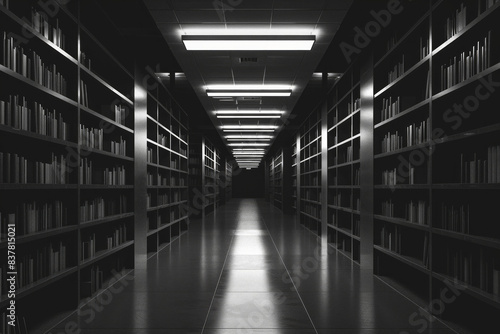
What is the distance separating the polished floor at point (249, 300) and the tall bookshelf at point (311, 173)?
3164 millimetres

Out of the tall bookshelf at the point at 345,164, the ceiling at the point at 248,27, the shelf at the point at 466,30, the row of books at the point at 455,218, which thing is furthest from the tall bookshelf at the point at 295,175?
the shelf at the point at 466,30

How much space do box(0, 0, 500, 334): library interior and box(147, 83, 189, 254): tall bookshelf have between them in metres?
0.08

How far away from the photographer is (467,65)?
3301 millimetres

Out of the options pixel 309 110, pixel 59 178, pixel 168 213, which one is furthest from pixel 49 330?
pixel 309 110

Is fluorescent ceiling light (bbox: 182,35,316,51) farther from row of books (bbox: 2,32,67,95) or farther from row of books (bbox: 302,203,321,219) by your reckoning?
row of books (bbox: 302,203,321,219)

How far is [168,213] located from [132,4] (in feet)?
15.7

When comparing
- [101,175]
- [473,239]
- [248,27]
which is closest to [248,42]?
[248,27]

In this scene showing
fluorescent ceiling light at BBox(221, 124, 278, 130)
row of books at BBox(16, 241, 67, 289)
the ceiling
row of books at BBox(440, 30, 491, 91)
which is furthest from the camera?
fluorescent ceiling light at BBox(221, 124, 278, 130)

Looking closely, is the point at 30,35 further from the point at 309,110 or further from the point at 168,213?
the point at 309,110

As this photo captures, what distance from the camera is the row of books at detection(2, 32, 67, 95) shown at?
293 centimetres

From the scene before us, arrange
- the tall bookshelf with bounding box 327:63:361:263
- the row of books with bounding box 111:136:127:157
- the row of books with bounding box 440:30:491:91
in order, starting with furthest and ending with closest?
the tall bookshelf with bounding box 327:63:361:263
the row of books with bounding box 111:136:127:157
the row of books with bounding box 440:30:491:91

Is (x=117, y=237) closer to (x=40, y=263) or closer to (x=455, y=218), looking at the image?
(x=40, y=263)

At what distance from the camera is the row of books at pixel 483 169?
2891 millimetres

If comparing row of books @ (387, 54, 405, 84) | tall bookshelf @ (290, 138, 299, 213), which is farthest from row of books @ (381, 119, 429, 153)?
tall bookshelf @ (290, 138, 299, 213)
